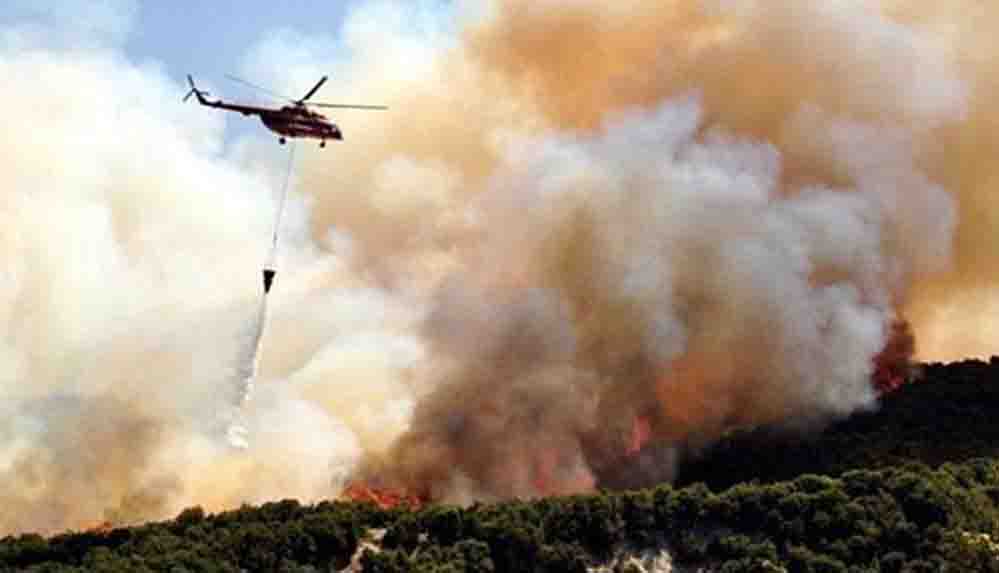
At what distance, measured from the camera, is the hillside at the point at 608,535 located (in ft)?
241

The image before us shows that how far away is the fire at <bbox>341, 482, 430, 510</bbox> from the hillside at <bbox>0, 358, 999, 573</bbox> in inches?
575

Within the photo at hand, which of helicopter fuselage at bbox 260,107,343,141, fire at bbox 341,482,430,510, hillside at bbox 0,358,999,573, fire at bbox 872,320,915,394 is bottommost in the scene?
hillside at bbox 0,358,999,573

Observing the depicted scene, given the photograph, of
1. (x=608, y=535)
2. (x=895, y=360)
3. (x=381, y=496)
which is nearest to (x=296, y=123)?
(x=381, y=496)

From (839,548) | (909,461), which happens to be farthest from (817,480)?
(909,461)

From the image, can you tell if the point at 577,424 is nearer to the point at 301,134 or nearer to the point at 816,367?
the point at 816,367

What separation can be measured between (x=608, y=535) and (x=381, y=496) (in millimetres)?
22138

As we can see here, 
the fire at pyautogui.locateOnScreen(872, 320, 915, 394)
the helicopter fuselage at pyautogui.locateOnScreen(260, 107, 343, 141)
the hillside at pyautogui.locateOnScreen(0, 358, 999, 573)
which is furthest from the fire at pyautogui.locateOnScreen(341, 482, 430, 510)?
the fire at pyautogui.locateOnScreen(872, 320, 915, 394)

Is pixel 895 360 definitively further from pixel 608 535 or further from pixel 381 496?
pixel 608 535

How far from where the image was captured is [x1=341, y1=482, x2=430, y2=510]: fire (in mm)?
93125

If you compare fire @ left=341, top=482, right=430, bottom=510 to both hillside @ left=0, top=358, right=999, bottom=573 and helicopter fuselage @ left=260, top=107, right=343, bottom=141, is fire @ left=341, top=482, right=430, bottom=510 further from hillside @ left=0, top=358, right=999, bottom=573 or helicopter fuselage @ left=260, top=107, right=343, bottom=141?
helicopter fuselage @ left=260, top=107, right=343, bottom=141

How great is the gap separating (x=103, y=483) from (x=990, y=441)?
51471mm

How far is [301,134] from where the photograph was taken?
86250mm

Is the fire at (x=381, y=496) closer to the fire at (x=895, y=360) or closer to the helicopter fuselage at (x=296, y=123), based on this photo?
the helicopter fuselage at (x=296, y=123)

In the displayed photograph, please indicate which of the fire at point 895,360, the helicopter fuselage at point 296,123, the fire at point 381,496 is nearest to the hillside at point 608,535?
the fire at point 381,496
